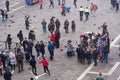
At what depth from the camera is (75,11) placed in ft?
130

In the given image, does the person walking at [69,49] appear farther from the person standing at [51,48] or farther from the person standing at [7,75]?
the person standing at [7,75]

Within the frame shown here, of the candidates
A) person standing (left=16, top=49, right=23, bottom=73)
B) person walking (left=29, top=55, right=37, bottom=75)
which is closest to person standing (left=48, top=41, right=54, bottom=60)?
person walking (left=29, top=55, right=37, bottom=75)

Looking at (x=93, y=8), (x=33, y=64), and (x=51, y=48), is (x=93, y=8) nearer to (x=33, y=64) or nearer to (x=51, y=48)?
(x=51, y=48)

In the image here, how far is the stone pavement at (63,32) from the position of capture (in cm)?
2541

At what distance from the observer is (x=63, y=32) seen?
3338cm

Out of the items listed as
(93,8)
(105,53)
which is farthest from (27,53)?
(93,8)

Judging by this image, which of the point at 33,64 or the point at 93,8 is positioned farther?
the point at 93,8

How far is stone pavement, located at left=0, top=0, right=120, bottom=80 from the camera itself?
25406 mm

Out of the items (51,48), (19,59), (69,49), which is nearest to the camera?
(19,59)

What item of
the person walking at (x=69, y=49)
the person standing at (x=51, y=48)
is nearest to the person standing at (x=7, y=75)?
the person standing at (x=51, y=48)

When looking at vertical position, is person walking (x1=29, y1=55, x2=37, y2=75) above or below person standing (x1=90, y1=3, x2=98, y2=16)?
below

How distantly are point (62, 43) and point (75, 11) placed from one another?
974 cm

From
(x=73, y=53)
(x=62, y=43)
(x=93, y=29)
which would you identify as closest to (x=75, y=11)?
(x=93, y=29)

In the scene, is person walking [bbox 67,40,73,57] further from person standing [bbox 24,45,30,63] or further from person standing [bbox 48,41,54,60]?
person standing [bbox 24,45,30,63]
